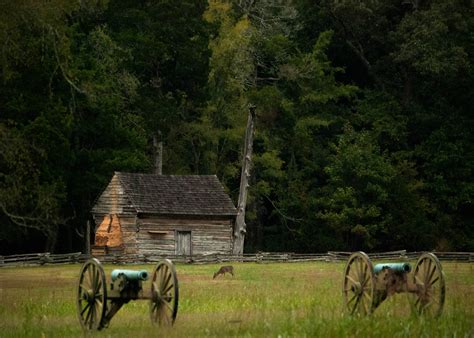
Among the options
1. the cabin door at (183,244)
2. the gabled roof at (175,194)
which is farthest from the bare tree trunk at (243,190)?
the cabin door at (183,244)

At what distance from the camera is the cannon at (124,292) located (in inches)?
615

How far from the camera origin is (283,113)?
6562cm

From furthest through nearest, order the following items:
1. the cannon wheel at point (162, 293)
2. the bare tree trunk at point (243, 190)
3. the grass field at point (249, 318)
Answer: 1. the bare tree trunk at point (243, 190)
2. the cannon wheel at point (162, 293)
3. the grass field at point (249, 318)

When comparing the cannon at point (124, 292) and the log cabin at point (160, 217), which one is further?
the log cabin at point (160, 217)

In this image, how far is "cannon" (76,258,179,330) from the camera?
1563 centimetres

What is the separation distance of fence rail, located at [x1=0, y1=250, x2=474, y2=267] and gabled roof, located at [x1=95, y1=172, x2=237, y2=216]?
8.28 ft

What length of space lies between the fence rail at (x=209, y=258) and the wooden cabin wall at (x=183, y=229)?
1051 mm

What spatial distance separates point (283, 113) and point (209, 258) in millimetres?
13736

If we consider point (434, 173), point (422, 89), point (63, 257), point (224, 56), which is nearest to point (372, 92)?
point (422, 89)

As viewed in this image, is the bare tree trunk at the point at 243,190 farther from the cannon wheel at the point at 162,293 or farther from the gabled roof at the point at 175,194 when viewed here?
the cannon wheel at the point at 162,293

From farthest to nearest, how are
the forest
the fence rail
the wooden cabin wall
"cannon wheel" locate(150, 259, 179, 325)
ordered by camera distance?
the forest → the wooden cabin wall → the fence rail → "cannon wheel" locate(150, 259, 179, 325)

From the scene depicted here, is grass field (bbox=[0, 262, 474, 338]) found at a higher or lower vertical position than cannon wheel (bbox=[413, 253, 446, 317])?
lower

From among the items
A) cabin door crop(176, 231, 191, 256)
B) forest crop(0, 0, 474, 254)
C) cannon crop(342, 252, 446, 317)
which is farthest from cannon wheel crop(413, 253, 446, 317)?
cabin door crop(176, 231, 191, 256)

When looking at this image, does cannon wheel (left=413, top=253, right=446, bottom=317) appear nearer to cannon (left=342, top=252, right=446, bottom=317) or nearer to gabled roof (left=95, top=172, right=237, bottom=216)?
cannon (left=342, top=252, right=446, bottom=317)
